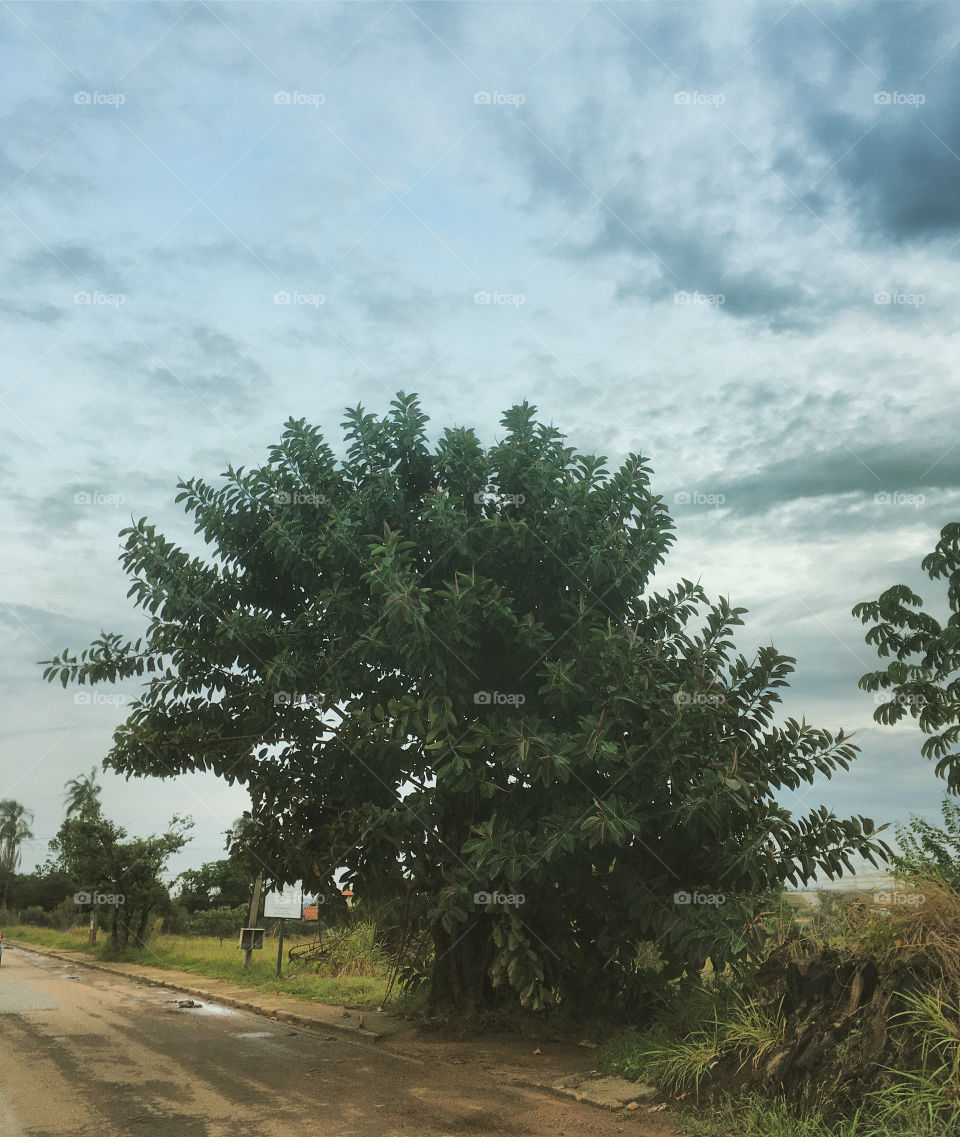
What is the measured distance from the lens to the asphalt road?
7.66 metres

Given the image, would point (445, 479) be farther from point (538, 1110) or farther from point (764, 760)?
point (538, 1110)

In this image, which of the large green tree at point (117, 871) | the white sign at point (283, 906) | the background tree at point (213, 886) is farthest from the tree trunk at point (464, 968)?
the background tree at point (213, 886)

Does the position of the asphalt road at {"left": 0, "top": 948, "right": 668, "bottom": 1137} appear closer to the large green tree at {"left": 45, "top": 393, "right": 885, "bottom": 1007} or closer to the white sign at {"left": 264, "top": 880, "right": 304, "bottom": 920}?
the large green tree at {"left": 45, "top": 393, "right": 885, "bottom": 1007}

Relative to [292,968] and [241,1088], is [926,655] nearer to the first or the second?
[241,1088]

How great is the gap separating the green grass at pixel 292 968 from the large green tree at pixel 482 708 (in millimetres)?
4106

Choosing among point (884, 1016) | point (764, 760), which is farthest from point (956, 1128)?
point (764, 760)

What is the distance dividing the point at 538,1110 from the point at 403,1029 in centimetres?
426

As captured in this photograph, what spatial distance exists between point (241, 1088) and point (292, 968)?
37.6ft

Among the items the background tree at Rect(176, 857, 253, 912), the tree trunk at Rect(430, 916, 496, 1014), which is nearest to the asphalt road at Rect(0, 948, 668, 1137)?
the tree trunk at Rect(430, 916, 496, 1014)

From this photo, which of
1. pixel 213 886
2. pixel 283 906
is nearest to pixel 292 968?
pixel 283 906

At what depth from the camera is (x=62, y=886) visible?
57125 millimetres

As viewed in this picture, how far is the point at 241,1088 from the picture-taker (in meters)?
9.01

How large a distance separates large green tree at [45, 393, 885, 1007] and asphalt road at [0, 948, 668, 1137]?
156 cm

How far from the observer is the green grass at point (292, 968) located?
52.2 ft
